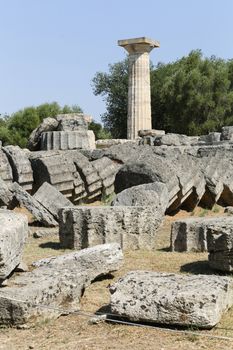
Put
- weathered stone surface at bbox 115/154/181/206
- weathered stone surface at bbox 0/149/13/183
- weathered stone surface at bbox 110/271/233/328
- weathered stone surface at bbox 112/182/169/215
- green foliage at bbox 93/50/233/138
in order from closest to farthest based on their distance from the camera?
weathered stone surface at bbox 110/271/233/328
weathered stone surface at bbox 112/182/169/215
weathered stone surface at bbox 115/154/181/206
weathered stone surface at bbox 0/149/13/183
green foliage at bbox 93/50/233/138

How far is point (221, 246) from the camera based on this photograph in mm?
7285

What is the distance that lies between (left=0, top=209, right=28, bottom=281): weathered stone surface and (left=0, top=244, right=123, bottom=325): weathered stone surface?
20 cm

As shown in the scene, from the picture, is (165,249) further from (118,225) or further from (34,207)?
(34,207)

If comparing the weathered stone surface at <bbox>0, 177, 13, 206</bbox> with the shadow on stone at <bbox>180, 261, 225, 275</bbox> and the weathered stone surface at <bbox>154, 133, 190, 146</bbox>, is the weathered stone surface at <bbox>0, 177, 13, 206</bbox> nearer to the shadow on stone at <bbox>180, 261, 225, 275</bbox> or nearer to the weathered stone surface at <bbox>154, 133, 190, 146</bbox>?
the shadow on stone at <bbox>180, 261, 225, 275</bbox>

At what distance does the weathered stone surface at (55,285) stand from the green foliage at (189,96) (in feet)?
121

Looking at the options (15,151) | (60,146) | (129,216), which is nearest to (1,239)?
(129,216)

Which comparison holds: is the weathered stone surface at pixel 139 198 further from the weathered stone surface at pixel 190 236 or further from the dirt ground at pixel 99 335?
the dirt ground at pixel 99 335

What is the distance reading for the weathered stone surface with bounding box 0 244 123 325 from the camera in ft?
19.0

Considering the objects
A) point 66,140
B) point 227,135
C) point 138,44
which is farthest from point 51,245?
point 138,44

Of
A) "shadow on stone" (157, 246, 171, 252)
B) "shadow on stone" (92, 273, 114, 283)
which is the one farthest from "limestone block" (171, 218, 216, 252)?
"shadow on stone" (92, 273, 114, 283)

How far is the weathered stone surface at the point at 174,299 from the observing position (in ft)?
17.9

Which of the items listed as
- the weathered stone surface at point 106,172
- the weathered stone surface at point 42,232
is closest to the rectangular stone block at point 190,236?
the weathered stone surface at point 42,232

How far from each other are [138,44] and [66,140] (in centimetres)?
1470

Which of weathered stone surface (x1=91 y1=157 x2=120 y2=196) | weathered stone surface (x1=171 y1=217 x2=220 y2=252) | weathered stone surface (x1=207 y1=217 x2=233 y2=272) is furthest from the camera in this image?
weathered stone surface (x1=91 y1=157 x2=120 y2=196)
